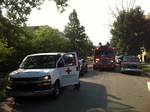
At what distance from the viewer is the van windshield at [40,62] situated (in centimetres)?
1628

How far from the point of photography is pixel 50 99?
50.9 ft

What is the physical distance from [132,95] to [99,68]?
23551 millimetres

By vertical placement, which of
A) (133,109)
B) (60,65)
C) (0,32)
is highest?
(0,32)

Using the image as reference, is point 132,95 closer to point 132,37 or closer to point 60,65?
point 60,65

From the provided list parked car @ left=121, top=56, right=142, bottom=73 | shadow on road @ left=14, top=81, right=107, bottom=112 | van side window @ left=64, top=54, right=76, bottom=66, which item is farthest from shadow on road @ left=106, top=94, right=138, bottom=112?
parked car @ left=121, top=56, right=142, bottom=73

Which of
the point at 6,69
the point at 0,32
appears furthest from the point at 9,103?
the point at 6,69

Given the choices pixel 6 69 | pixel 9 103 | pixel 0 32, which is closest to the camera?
pixel 9 103

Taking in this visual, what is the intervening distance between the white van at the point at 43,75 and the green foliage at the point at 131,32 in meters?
43.5

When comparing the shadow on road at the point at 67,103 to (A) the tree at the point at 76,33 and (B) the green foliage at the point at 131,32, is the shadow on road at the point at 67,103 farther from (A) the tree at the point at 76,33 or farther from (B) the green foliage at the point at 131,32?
(A) the tree at the point at 76,33

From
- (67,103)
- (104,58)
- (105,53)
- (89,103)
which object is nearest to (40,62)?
(67,103)

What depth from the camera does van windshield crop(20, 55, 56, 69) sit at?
53.4 ft

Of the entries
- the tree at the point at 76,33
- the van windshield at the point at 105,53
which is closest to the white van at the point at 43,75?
the van windshield at the point at 105,53

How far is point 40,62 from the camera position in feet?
54.5

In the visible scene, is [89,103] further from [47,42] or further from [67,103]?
[47,42]
